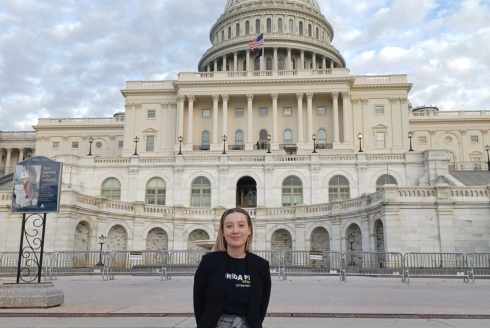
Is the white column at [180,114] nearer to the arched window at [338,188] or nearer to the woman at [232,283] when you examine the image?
the arched window at [338,188]

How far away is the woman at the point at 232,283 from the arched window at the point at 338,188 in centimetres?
4806

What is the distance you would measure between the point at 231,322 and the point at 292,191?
158ft

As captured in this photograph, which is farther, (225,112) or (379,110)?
(379,110)

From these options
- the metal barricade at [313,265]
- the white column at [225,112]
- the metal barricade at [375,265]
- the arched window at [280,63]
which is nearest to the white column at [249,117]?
the white column at [225,112]

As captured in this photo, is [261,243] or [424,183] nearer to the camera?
[261,243]

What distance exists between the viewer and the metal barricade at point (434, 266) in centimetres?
2550

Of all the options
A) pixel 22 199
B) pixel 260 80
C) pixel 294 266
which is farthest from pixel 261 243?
pixel 260 80

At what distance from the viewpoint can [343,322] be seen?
9695mm

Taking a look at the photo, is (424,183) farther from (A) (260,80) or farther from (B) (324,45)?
(B) (324,45)

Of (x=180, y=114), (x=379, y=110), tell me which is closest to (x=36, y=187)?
(x=180, y=114)

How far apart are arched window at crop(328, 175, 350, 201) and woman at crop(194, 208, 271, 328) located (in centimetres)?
4806

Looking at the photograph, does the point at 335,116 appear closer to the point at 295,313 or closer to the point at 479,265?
the point at 479,265

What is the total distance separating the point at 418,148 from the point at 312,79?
25931 mm

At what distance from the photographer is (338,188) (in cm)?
5241
